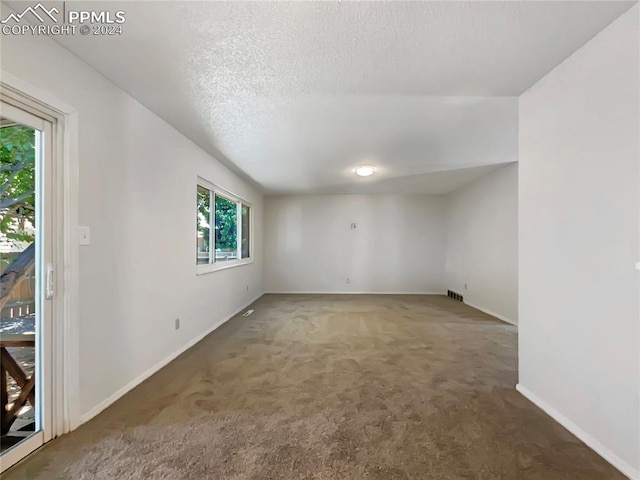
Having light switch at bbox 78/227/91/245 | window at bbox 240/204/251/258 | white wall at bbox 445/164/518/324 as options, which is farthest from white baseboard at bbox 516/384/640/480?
window at bbox 240/204/251/258

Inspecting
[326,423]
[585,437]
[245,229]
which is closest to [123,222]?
[326,423]

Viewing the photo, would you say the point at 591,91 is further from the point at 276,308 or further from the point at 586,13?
the point at 276,308

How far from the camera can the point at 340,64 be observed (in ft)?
6.68

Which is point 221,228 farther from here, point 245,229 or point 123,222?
point 123,222

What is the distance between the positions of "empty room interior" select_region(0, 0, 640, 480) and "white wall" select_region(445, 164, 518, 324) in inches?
56.2

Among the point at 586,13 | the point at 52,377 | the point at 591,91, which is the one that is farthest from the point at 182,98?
the point at 591,91

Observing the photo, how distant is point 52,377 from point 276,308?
13.1ft

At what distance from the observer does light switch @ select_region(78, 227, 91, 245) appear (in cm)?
203

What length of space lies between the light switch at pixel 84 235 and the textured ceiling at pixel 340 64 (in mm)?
1061

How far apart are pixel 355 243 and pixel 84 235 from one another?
5932 millimetres

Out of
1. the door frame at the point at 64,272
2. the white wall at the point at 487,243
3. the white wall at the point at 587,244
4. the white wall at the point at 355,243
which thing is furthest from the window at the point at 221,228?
the white wall at the point at 487,243

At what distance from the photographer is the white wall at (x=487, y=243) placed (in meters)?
4.67

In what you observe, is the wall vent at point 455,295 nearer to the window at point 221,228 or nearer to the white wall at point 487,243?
the white wall at point 487,243

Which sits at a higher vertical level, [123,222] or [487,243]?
[123,222]
